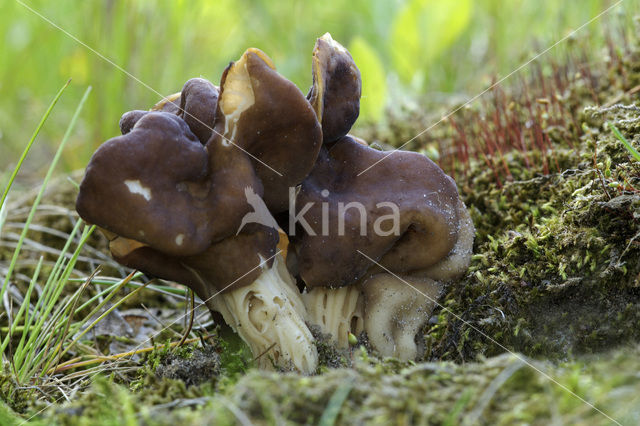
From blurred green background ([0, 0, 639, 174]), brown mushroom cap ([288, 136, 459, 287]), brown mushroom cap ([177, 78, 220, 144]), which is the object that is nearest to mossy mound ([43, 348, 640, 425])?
brown mushroom cap ([288, 136, 459, 287])

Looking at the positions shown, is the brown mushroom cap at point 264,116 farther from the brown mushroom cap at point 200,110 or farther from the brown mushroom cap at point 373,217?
the brown mushroom cap at point 373,217

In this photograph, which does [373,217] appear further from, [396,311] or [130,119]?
[130,119]

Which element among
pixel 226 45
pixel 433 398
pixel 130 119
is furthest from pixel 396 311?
pixel 226 45

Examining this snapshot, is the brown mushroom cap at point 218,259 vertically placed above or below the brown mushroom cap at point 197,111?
below

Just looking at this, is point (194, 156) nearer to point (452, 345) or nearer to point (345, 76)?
point (345, 76)

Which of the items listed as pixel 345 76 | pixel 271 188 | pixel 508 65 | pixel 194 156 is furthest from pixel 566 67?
pixel 194 156

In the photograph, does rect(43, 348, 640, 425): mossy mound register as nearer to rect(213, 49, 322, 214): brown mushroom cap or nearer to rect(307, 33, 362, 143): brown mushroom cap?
rect(213, 49, 322, 214): brown mushroom cap

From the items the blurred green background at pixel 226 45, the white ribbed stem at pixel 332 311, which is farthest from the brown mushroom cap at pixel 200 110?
the blurred green background at pixel 226 45
